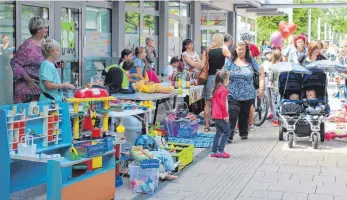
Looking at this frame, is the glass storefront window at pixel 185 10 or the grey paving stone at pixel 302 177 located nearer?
the grey paving stone at pixel 302 177

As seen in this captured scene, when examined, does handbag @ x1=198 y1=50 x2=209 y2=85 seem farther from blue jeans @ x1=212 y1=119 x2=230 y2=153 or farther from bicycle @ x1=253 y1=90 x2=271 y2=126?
blue jeans @ x1=212 y1=119 x2=230 y2=153

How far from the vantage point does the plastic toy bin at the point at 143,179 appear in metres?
6.54

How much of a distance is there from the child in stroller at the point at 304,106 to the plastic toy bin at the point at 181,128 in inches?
57.4

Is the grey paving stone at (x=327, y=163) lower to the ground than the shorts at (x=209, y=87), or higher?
lower

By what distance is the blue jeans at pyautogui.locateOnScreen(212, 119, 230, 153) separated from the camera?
8469 mm

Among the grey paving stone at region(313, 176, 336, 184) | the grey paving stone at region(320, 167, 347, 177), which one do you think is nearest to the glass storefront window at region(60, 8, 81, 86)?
the grey paving stone at region(320, 167, 347, 177)

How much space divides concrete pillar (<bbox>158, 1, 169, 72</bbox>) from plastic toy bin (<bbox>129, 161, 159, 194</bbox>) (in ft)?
33.5

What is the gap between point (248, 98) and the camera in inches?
389

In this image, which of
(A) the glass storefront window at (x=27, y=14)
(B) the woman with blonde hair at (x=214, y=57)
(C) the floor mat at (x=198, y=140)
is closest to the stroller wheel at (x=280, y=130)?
(C) the floor mat at (x=198, y=140)

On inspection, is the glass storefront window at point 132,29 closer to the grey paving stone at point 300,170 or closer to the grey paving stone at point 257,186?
the grey paving stone at point 300,170

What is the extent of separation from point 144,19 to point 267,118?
4.37 m

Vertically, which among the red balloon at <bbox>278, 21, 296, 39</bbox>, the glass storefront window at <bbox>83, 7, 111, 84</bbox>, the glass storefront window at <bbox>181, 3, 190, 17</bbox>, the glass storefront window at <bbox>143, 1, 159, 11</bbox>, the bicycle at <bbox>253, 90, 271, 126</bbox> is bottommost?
the bicycle at <bbox>253, 90, 271, 126</bbox>

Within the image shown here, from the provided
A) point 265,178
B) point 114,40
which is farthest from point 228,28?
point 265,178

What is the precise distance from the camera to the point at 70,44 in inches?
458
